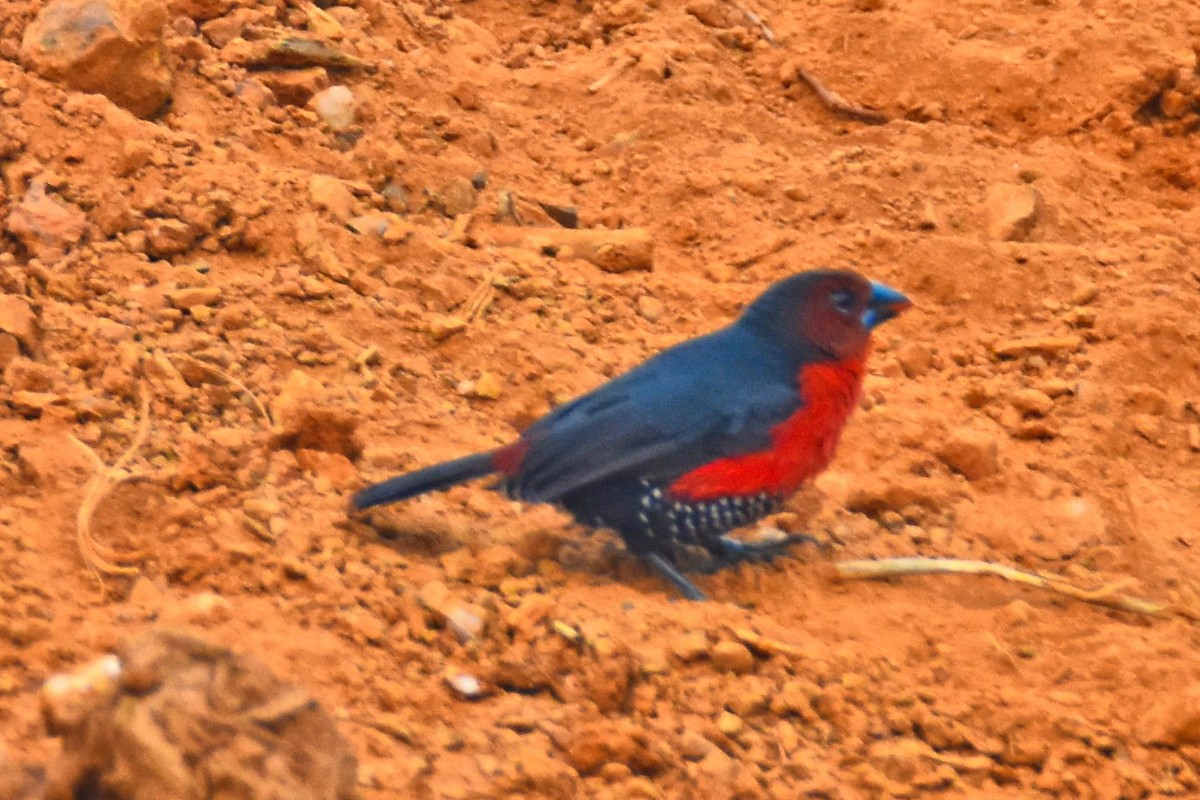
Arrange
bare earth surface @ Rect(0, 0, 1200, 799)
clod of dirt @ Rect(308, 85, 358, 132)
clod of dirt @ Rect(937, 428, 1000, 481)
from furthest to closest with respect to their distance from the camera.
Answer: clod of dirt @ Rect(308, 85, 358, 132) → clod of dirt @ Rect(937, 428, 1000, 481) → bare earth surface @ Rect(0, 0, 1200, 799)

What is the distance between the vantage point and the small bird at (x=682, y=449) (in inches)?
154

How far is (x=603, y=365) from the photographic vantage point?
4.88 meters

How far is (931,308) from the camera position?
5.55 m

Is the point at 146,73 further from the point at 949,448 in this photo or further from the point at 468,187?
the point at 949,448

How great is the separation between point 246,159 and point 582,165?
4.49ft

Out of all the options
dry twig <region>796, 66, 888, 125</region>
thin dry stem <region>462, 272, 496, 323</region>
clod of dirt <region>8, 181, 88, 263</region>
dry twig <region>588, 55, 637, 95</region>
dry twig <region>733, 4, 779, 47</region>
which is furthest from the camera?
dry twig <region>733, 4, 779, 47</region>

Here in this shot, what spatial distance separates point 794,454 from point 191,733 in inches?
86.0

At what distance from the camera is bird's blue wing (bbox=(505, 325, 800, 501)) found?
390cm

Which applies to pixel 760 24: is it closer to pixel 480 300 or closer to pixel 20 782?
pixel 480 300

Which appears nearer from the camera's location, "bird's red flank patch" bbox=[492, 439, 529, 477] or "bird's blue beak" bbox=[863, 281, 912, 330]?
"bird's red flank patch" bbox=[492, 439, 529, 477]

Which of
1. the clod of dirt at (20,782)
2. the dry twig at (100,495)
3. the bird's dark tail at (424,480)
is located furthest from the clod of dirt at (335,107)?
the clod of dirt at (20,782)

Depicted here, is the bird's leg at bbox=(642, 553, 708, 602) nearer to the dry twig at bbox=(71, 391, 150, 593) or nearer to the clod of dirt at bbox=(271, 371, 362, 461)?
the clod of dirt at bbox=(271, 371, 362, 461)

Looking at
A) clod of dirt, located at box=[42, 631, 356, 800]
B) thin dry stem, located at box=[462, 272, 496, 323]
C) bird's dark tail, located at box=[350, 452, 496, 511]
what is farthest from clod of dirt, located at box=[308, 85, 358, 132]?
clod of dirt, located at box=[42, 631, 356, 800]

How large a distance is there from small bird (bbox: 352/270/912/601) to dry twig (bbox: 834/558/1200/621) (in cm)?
28
